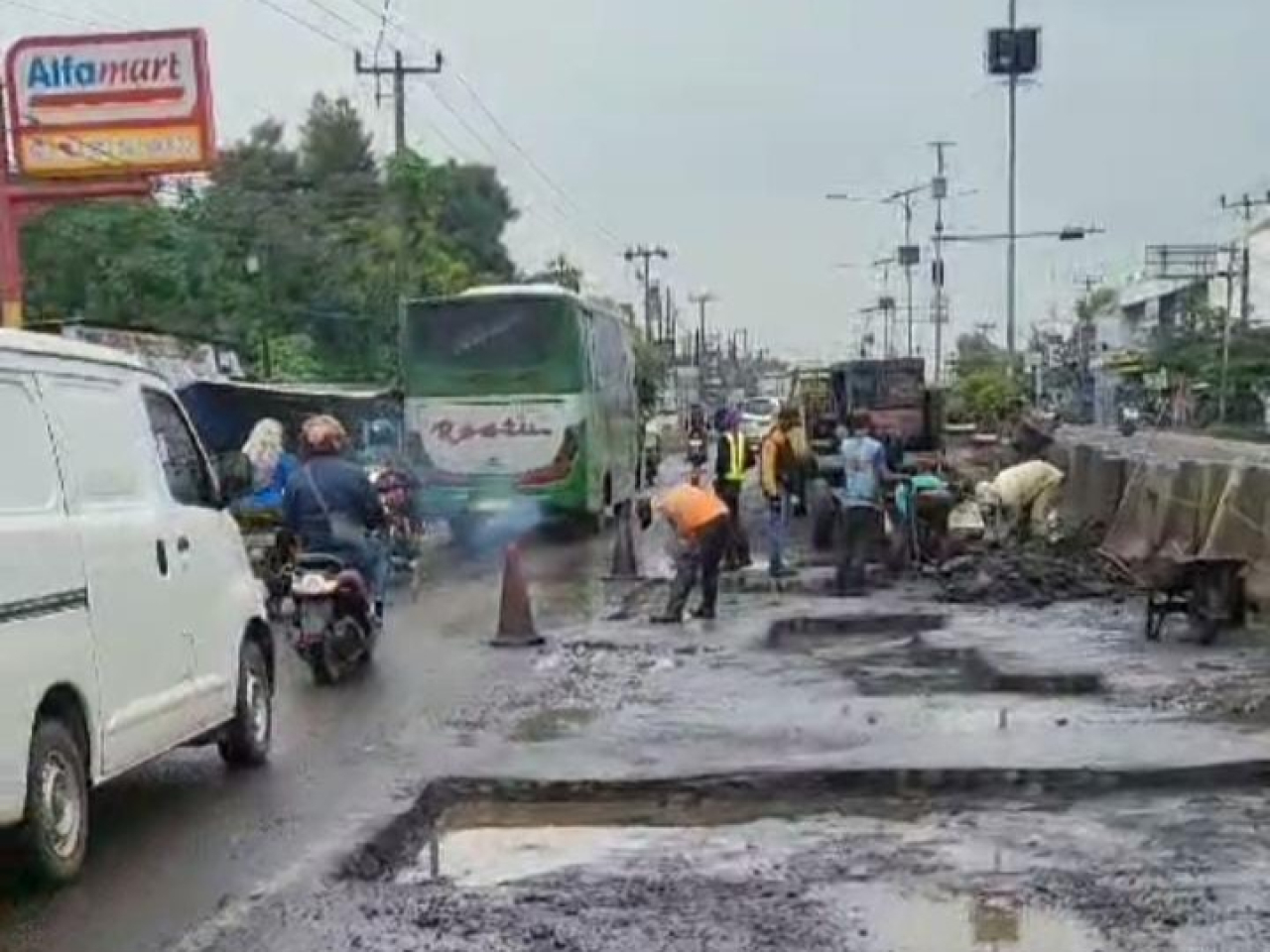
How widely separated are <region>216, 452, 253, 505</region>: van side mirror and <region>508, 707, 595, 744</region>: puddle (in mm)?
1962

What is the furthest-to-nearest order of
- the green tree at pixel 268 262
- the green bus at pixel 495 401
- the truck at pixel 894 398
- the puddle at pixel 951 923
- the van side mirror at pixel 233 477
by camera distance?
the green tree at pixel 268 262 < the truck at pixel 894 398 < the green bus at pixel 495 401 < the van side mirror at pixel 233 477 < the puddle at pixel 951 923

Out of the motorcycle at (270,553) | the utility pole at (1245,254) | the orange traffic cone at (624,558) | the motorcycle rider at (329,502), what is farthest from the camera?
the utility pole at (1245,254)

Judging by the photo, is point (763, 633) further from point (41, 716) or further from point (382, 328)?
point (382, 328)

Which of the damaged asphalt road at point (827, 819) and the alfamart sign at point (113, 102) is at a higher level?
the alfamart sign at point (113, 102)

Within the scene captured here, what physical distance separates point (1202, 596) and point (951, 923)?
30.3 feet

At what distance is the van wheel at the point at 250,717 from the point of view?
33.7 feet

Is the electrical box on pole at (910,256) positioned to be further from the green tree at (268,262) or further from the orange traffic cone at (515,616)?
the orange traffic cone at (515,616)

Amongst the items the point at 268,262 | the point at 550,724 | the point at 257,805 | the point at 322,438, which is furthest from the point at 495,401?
the point at 268,262

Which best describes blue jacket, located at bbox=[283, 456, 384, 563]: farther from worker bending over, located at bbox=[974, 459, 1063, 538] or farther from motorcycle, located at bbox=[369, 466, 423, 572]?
worker bending over, located at bbox=[974, 459, 1063, 538]

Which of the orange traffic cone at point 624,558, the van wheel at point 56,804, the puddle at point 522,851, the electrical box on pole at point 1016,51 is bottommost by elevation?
the orange traffic cone at point 624,558

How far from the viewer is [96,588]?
7898 mm

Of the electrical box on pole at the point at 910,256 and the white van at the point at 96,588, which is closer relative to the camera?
the white van at the point at 96,588

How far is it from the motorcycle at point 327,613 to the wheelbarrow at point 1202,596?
5.87 meters

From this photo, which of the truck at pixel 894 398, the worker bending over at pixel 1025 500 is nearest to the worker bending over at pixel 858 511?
the worker bending over at pixel 1025 500
